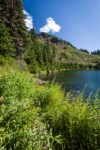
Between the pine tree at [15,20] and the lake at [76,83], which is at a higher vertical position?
the pine tree at [15,20]

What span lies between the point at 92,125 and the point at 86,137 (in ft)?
1.23

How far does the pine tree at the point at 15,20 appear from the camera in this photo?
41625 millimetres

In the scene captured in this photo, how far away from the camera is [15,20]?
141 feet

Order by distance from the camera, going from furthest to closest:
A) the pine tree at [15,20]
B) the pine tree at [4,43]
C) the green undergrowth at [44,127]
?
the pine tree at [15,20], the pine tree at [4,43], the green undergrowth at [44,127]

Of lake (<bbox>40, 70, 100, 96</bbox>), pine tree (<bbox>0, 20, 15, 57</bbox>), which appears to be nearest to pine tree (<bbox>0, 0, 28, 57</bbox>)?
pine tree (<bbox>0, 20, 15, 57</bbox>)

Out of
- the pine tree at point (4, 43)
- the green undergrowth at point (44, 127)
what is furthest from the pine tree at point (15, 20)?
the green undergrowth at point (44, 127)

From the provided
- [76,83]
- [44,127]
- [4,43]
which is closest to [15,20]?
[4,43]

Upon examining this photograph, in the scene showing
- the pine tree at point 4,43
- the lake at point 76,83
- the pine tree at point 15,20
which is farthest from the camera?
the pine tree at point 15,20

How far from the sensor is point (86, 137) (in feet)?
17.1

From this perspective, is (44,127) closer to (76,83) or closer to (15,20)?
(76,83)

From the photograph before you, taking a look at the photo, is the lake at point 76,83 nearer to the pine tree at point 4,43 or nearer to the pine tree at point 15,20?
the pine tree at point 15,20

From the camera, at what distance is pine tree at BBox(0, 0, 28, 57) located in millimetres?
41625

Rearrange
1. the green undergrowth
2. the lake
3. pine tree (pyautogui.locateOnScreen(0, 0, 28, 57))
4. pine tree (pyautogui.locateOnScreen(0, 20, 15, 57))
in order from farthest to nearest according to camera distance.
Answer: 1. pine tree (pyautogui.locateOnScreen(0, 0, 28, 57))
2. pine tree (pyautogui.locateOnScreen(0, 20, 15, 57))
3. the lake
4. the green undergrowth

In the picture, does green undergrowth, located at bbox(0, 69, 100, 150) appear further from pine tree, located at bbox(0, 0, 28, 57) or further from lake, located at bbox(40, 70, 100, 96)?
pine tree, located at bbox(0, 0, 28, 57)
